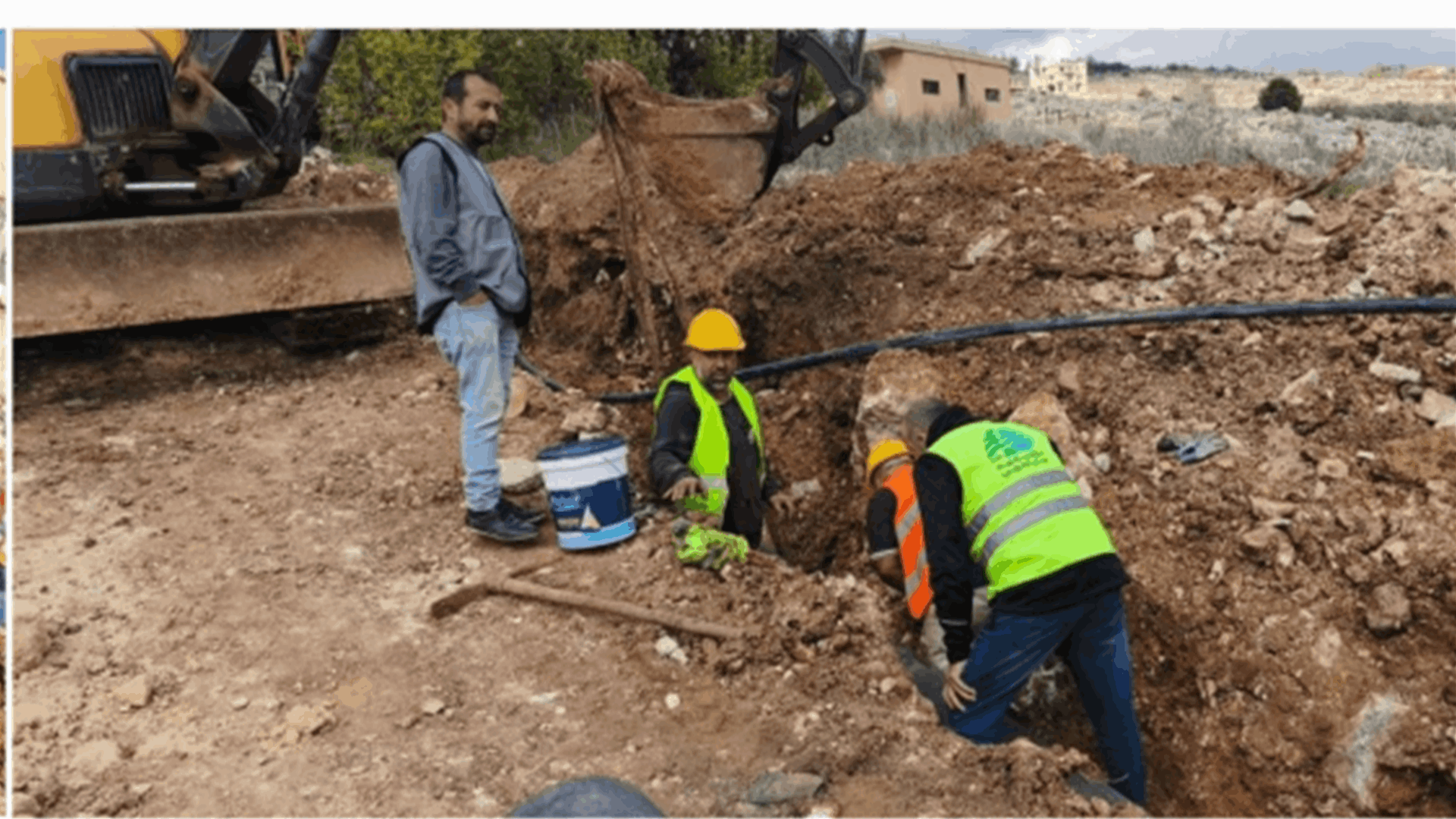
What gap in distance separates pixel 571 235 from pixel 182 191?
101 inches

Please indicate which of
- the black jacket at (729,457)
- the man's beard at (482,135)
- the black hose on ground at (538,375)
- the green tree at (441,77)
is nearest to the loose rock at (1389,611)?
the black jacket at (729,457)

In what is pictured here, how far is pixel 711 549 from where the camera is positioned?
4.71m

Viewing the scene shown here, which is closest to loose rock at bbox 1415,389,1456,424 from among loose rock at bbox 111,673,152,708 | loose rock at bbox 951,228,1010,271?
loose rock at bbox 951,228,1010,271

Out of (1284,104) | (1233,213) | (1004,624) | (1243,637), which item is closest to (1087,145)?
(1284,104)

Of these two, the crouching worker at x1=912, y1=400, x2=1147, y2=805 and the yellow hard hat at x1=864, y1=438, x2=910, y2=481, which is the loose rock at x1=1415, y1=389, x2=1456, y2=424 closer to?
the crouching worker at x1=912, y1=400, x2=1147, y2=805

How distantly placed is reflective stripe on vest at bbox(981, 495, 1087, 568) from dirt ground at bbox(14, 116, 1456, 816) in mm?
568

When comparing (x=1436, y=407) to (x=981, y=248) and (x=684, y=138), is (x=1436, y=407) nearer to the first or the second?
(x=981, y=248)

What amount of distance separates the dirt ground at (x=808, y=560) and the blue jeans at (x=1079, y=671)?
0.21 metres

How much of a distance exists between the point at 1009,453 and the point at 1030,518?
232mm

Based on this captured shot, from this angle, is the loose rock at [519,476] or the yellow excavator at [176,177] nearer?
the loose rock at [519,476]

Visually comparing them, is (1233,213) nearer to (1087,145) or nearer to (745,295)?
(745,295)

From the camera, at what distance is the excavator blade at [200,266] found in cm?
656

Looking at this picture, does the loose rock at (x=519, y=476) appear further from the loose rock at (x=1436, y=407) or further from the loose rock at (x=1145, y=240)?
the loose rock at (x=1436, y=407)

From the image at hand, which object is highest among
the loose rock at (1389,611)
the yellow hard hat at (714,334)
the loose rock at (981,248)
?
the yellow hard hat at (714,334)
